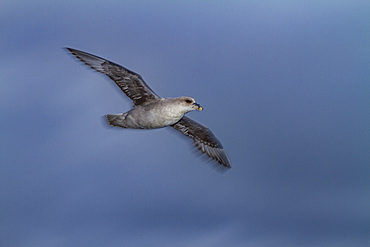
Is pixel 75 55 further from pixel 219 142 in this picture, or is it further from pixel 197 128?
pixel 219 142

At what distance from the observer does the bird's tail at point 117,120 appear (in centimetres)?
1698

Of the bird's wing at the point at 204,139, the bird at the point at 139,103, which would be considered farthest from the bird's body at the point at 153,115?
the bird's wing at the point at 204,139

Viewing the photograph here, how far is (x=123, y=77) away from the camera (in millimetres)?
16891

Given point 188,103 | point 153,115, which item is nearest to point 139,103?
point 153,115

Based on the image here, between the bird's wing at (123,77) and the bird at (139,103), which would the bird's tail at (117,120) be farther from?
the bird's wing at (123,77)

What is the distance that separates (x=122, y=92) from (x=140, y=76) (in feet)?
3.24

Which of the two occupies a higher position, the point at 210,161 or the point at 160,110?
the point at 210,161

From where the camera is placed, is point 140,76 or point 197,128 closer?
point 140,76

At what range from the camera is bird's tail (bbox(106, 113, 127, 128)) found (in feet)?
55.7

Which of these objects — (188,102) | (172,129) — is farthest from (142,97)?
(172,129)

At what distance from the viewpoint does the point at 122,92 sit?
17.2 metres

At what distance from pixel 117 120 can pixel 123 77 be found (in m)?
1.65

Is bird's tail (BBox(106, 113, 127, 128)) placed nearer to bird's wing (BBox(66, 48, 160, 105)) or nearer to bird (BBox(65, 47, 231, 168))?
bird (BBox(65, 47, 231, 168))

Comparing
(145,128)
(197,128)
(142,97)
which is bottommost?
(145,128)
